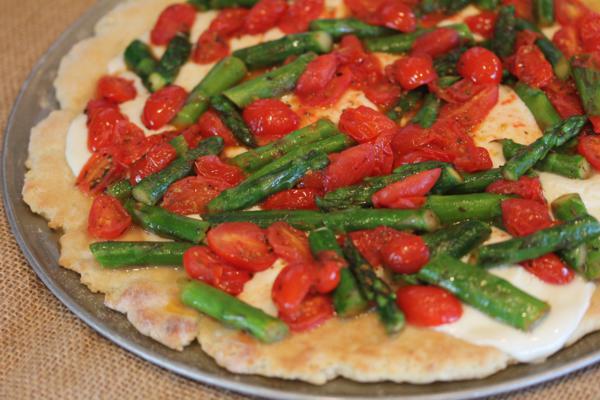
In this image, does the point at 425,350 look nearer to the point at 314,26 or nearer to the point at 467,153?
the point at 467,153

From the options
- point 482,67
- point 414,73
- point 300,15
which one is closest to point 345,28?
point 300,15

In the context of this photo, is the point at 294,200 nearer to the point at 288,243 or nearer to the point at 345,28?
the point at 288,243

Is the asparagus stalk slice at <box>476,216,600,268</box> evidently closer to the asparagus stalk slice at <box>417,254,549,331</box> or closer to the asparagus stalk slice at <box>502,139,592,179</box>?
the asparagus stalk slice at <box>417,254,549,331</box>

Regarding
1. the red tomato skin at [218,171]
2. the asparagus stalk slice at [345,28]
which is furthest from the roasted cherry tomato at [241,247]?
the asparagus stalk slice at [345,28]

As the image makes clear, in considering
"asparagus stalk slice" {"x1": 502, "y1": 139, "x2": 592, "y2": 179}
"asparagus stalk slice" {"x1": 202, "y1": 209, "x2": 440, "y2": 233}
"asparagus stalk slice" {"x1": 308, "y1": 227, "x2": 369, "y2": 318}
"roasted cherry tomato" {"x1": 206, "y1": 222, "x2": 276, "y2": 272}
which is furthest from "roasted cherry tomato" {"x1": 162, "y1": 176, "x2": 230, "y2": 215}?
"asparagus stalk slice" {"x1": 502, "y1": 139, "x2": 592, "y2": 179}

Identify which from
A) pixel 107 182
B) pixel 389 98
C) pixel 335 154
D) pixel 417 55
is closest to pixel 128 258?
pixel 107 182

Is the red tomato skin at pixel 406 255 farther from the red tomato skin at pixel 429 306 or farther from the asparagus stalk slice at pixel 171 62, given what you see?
the asparagus stalk slice at pixel 171 62

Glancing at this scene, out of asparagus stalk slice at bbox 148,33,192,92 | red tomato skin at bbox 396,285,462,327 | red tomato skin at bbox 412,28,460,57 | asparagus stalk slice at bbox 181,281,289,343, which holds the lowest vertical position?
red tomato skin at bbox 396,285,462,327
